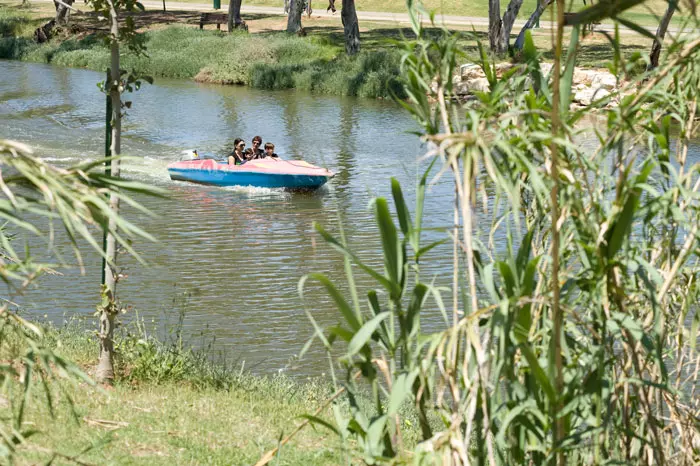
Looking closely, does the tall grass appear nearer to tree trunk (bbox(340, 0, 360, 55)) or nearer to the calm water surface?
tree trunk (bbox(340, 0, 360, 55))

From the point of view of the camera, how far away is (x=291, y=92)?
30.1 m

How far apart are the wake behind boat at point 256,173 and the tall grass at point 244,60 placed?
35.9 ft

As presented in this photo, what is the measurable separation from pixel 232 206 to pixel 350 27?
59.9 feet

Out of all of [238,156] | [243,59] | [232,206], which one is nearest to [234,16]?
[243,59]

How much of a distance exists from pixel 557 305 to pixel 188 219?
508 inches

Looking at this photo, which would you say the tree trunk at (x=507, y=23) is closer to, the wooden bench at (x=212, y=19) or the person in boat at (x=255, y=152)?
the wooden bench at (x=212, y=19)

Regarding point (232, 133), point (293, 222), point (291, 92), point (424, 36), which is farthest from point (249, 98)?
point (424, 36)

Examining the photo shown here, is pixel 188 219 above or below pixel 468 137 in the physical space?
below

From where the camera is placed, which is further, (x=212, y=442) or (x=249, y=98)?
(x=249, y=98)

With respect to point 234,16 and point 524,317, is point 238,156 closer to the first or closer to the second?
point 524,317

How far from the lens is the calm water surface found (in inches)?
404

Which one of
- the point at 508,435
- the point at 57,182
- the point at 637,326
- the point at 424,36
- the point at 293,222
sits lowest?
the point at 293,222

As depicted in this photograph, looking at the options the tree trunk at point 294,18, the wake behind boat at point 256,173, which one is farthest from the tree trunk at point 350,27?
the wake behind boat at point 256,173

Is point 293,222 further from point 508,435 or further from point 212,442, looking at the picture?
point 508,435
